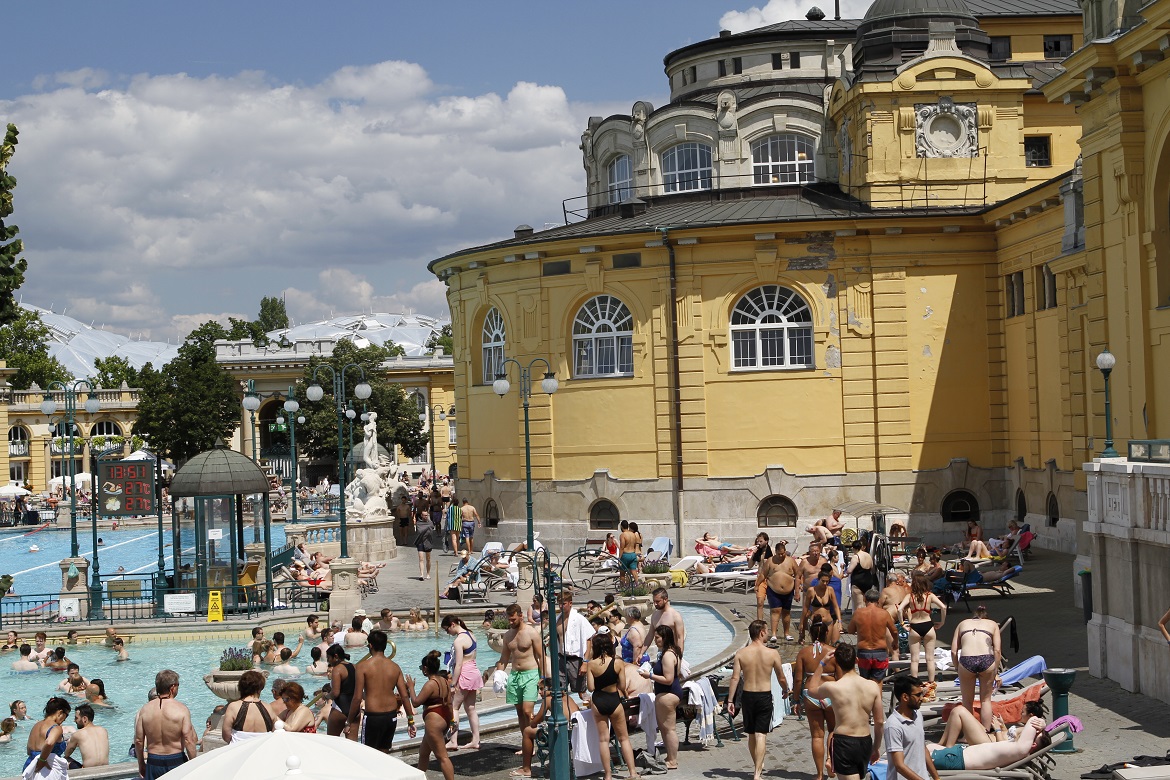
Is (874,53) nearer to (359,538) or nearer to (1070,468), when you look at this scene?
(1070,468)

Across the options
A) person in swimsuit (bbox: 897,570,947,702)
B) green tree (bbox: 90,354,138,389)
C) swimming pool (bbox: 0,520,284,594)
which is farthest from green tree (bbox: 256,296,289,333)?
person in swimsuit (bbox: 897,570,947,702)

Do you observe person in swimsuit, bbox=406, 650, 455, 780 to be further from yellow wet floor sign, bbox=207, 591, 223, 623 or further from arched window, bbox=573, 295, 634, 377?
arched window, bbox=573, 295, 634, 377

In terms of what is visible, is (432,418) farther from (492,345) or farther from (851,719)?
(851,719)

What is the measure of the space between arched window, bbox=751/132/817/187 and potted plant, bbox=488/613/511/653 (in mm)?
19292

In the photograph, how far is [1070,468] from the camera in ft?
102

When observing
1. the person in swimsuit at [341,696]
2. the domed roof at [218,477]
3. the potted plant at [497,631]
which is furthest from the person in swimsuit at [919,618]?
the domed roof at [218,477]

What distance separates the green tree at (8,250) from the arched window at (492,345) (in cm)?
1409

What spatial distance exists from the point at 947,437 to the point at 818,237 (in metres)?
5.98

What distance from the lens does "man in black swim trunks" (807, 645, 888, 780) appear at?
40.1ft

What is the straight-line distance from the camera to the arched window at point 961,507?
3556 cm

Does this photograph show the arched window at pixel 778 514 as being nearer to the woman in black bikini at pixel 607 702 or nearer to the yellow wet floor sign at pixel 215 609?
the yellow wet floor sign at pixel 215 609

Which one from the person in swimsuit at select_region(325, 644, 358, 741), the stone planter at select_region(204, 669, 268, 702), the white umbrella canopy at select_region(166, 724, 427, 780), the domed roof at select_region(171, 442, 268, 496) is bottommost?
the stone planter at select_region(204, 669, 268, 702)

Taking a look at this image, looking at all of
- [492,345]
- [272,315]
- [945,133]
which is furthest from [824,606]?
[272,315]

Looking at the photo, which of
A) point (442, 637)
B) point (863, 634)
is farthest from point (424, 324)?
point (863, 634)
